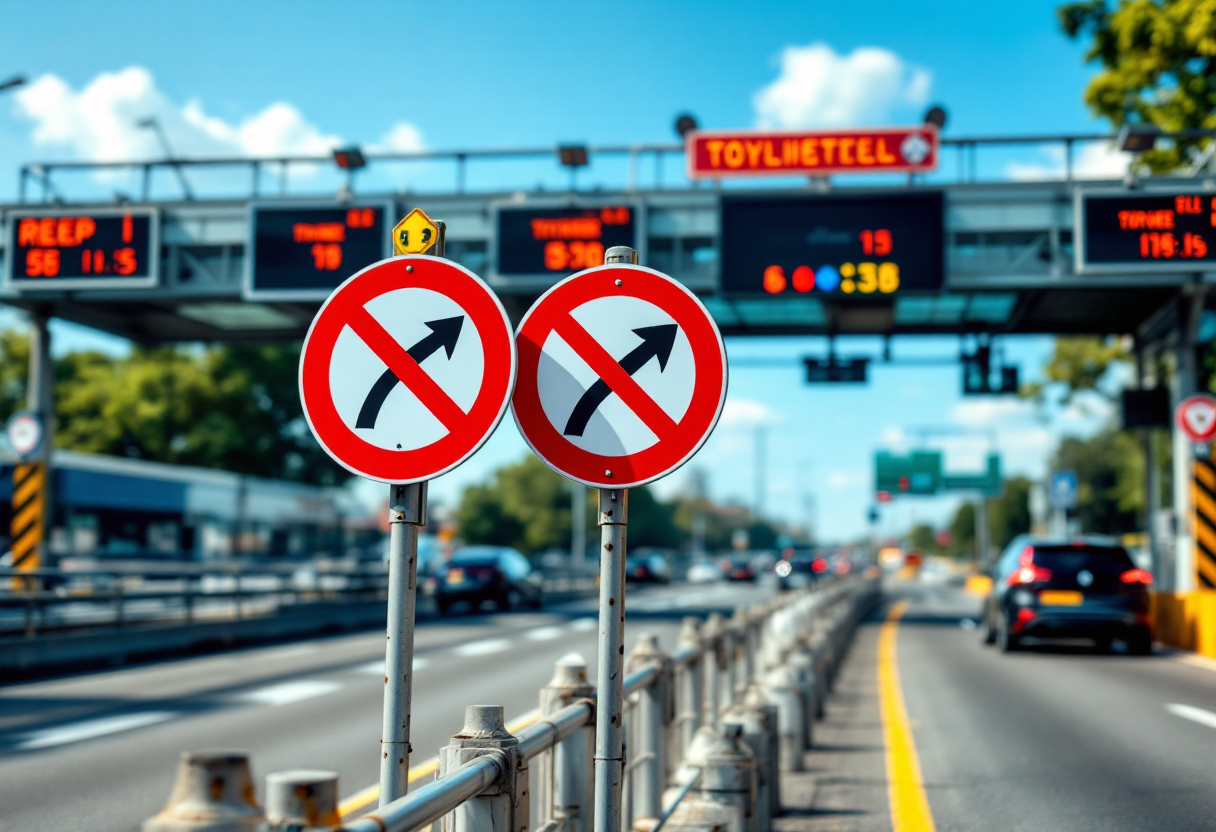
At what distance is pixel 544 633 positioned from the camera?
24312 mm

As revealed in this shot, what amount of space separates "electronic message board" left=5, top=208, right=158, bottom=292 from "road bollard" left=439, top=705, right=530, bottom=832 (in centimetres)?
2026

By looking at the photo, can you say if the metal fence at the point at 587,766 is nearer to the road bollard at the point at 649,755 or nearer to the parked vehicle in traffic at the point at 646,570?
the road bollard at the point at 649,755

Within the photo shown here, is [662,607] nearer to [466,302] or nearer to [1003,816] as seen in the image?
[1003,816]

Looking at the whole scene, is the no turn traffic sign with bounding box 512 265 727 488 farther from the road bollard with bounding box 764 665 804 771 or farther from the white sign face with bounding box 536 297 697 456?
the road bollard with bounding box 764 665 804 771

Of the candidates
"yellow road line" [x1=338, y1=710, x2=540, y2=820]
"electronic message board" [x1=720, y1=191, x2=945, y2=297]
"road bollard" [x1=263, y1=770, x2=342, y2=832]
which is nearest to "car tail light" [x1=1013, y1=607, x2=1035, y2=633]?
"electronic message board" [x1=720, y1=191, x2=945, y2=297]

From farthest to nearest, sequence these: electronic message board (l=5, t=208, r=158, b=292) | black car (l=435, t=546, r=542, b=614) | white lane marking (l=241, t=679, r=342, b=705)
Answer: black car (l=435, t=546, r=542, b=614) < electronic message board (l=5, t=208, r=158, b=292) < white lane marking (l=241, t=679, r=342, b=705)

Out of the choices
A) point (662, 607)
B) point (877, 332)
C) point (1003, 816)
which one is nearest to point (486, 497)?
point (662, 607)

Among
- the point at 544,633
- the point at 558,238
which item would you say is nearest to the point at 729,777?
the point at 558,238

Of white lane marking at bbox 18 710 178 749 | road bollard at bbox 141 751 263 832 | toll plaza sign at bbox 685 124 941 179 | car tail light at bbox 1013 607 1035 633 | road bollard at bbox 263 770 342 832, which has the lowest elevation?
white lane marking at bbox 18 710 178 749

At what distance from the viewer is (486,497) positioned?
129 m

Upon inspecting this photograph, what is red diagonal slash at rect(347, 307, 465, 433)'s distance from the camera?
3.58 metres

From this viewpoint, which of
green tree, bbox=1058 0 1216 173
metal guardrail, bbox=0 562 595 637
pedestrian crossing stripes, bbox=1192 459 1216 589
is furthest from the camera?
green tree, bbox=1058 0 1216 173

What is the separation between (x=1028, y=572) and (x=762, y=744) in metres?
13.1

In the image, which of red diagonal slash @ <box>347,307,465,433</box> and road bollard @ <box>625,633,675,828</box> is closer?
red diagonal slash @ <box>347,307,465,433</box>
